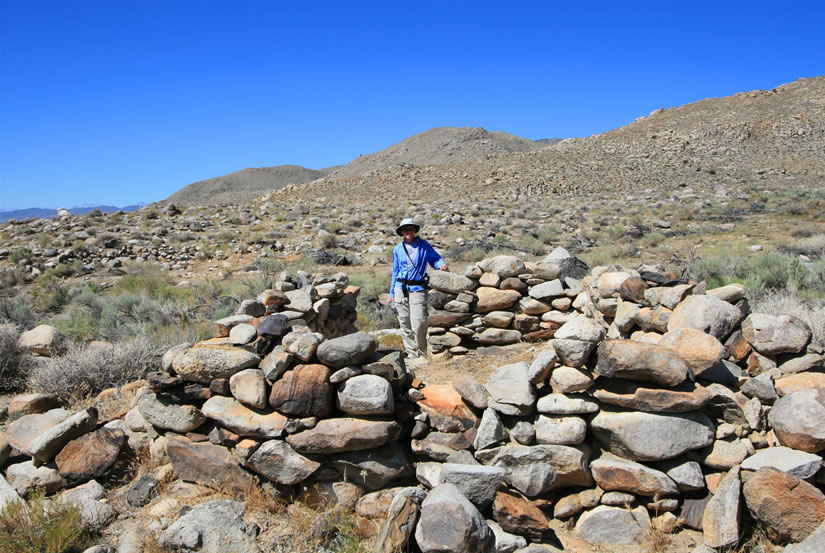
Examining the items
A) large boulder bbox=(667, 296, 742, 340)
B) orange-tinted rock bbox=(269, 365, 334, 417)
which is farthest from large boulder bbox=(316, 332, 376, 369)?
large boulder bbox=(667, 296, 742, 340)

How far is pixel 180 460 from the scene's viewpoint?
4414 millimetres

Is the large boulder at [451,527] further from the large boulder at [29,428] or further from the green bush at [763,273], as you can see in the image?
the green bush at [763,273]

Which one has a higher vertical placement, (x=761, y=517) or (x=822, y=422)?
(x=822, y=422)

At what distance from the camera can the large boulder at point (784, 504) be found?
10.3ft

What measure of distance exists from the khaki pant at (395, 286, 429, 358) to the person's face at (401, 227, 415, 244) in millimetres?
644

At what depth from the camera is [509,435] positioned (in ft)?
13.4

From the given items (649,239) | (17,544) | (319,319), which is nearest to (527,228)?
(649,239)

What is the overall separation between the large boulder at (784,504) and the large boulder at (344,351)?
9.40 feet

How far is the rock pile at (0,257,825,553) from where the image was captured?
3.42 metres

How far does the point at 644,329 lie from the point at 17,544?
5347 mm

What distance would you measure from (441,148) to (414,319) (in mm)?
59103

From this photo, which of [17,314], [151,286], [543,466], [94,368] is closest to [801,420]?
[543,466]

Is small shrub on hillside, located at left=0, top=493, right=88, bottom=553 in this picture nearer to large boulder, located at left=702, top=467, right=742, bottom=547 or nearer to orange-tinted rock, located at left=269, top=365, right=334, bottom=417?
orange-tinted rock, located at left=269, top=365, right=334, bottom=417

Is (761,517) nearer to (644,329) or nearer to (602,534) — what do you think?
(602,534)
